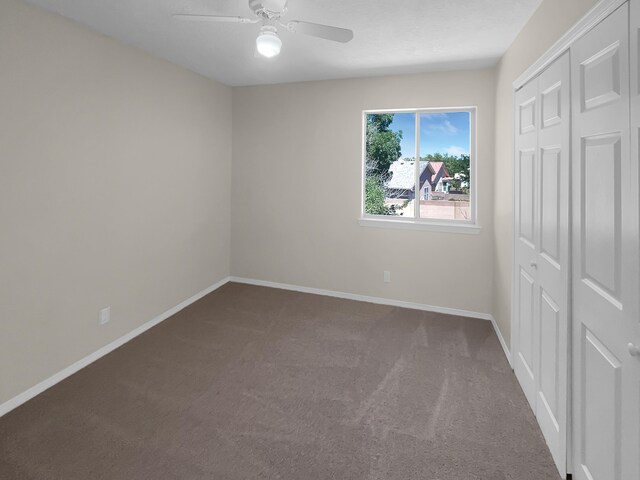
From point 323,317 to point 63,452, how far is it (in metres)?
2.41

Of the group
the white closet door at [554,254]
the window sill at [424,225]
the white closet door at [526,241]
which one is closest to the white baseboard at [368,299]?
the window sill at [424,225]

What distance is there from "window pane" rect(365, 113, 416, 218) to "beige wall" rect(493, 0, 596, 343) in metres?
0.92

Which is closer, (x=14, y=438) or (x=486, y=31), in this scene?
(x=14, y=438)

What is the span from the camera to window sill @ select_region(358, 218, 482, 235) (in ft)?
12.8

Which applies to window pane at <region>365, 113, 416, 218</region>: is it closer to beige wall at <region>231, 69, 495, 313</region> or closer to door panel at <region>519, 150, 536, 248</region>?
beige wall at <region>231, 69, 495, 313</region>

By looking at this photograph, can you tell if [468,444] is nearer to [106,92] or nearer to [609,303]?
[609,303]

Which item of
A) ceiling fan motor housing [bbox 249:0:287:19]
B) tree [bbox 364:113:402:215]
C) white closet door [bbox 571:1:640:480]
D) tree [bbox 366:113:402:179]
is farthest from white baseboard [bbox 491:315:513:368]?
ceiling fan motor housing [bbox 249:0:287:19]

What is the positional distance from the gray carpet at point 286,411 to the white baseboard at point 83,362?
0.19ft

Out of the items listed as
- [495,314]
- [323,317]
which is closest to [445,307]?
[495,314]

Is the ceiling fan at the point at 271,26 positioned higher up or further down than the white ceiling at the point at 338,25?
further down

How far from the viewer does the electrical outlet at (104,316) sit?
3037mm

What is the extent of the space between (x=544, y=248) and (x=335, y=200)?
261 centimetres

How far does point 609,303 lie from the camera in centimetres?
141

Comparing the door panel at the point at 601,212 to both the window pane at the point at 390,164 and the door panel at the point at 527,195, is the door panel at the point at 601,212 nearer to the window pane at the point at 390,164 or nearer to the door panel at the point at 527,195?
the door panel at the point at 527,195
